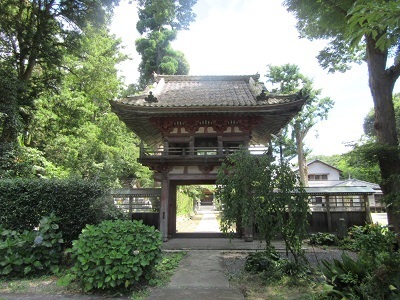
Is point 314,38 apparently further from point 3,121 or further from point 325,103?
point 325,103

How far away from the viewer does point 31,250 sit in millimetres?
6047

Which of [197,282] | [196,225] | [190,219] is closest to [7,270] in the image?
[197,282]

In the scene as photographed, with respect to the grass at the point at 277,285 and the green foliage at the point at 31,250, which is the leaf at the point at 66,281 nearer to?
the green foliage at the point at 31,250

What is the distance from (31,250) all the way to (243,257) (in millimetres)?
5786

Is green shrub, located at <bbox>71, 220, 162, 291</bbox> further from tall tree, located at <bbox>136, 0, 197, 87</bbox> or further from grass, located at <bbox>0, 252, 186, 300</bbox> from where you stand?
tall tree, located at <bbox>136, 0, 197, 87</bbox>

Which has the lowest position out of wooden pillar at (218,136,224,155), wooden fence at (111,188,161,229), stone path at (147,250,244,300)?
stone path at (147,250,244,300)

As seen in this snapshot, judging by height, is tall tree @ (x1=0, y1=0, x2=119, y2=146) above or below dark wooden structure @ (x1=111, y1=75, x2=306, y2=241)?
above

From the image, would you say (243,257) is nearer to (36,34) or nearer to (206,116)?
(206,116)

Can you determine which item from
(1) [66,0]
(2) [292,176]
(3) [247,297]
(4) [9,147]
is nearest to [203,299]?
(3) [247,297]

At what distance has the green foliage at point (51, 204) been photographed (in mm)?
6684

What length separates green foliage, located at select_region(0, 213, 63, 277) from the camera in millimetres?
5820

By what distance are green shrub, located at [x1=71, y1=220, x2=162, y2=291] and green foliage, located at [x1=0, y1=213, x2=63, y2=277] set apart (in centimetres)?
122

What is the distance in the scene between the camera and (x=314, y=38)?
9.93 m

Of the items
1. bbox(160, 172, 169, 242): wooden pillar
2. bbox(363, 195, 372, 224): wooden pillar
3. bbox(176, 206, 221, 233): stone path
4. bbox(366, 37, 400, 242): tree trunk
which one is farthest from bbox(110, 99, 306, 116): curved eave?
bbox(176, 206, 221, 233): stone path
